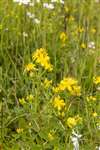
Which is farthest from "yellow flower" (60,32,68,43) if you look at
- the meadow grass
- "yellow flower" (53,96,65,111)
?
"yellow flower" (53,96,65,111)

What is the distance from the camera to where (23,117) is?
2066 millimetres

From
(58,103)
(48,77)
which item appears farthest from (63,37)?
(58,103)

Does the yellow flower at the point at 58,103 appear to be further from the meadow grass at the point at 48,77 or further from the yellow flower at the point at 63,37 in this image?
the yellow flower at the point at 63,37

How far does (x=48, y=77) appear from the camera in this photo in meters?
2.49

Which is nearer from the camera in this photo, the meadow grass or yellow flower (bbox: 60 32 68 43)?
the meadow grass

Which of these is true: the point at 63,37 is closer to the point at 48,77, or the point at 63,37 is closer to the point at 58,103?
the point at 48,77

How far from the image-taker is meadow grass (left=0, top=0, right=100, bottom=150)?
5.79 feet

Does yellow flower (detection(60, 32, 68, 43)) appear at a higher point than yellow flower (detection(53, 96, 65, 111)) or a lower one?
higher

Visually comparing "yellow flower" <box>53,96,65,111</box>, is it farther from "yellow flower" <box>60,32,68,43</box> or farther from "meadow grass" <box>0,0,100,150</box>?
"yellow flower" <box>60,32,68,43</box>

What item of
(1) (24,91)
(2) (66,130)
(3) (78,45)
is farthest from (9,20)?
(2) (66,130)

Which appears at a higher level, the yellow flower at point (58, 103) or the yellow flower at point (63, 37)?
the yellow flower at point (63, 37)

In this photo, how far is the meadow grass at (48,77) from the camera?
1766 millimetres

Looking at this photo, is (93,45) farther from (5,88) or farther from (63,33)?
(5,88)

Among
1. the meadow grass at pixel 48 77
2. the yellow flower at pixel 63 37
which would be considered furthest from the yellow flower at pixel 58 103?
the yellow flower at pixel 63 37
